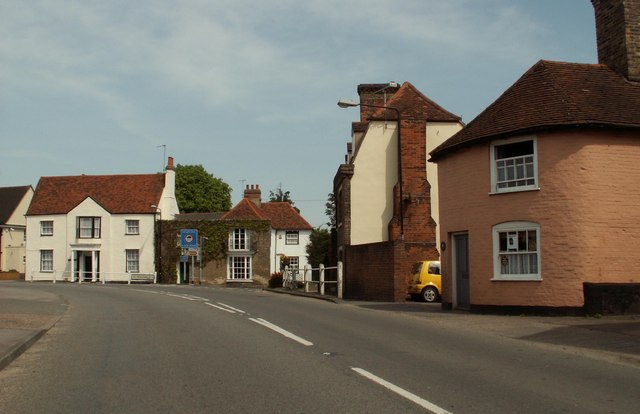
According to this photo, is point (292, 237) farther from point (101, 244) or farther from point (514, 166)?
point (514, 166)

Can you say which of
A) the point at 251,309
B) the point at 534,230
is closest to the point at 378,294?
the point at 251,309

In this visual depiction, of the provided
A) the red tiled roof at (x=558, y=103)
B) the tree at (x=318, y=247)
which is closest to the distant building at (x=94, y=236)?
the tree at (x=318, y=247)

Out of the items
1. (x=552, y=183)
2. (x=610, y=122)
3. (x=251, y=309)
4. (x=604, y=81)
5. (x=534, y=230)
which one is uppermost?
(x=604, y=81)

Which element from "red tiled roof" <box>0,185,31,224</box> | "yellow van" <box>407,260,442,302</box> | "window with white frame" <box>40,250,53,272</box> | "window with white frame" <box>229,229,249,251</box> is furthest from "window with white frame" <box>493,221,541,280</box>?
"red tiled roof" <box>0,185,31,224</box>

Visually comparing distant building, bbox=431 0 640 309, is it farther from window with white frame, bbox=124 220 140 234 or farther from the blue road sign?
window with white frame, bbox=124 220 140 234

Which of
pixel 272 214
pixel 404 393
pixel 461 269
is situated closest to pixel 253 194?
pixel 272 214

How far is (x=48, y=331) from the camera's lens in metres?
13.5

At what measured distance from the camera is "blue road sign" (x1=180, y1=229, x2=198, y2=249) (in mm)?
49219

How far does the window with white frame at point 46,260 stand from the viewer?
53719 mm

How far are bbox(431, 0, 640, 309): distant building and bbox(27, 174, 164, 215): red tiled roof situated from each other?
40029 mm

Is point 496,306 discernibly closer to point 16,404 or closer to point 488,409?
point 488,409

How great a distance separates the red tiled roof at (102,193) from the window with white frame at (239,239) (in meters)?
7.08

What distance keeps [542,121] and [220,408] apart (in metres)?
13.2

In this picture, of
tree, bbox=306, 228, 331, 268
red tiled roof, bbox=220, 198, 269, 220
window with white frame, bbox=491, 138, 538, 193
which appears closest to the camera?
window with white frame, bbox=491, 138, 538, 193
